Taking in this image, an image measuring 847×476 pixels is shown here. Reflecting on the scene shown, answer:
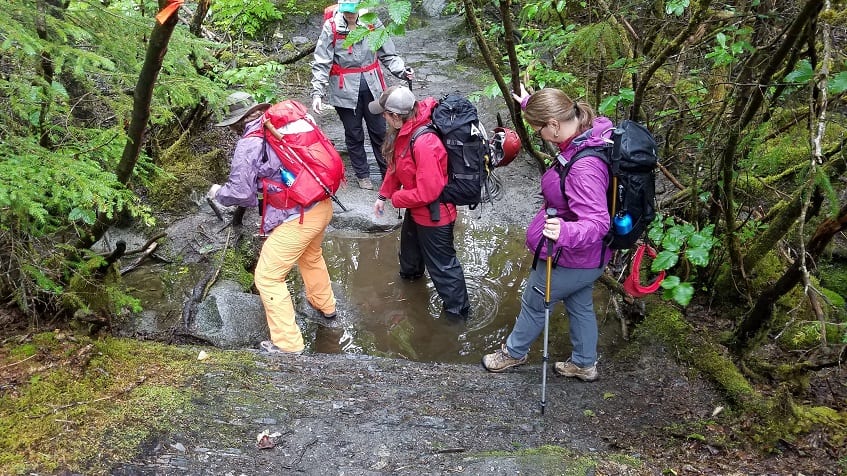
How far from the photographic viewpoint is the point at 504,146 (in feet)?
16.7

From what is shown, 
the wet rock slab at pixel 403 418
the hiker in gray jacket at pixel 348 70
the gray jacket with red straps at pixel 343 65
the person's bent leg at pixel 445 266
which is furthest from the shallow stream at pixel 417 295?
the gray jacket with red straps at pixel 343 65

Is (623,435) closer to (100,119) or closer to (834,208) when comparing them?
(834,208)

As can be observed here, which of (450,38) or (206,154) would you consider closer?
(206,154)

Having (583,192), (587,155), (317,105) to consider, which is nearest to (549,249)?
(583,192)

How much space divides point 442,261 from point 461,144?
49.2 inches

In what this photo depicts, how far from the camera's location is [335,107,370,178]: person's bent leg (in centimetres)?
733

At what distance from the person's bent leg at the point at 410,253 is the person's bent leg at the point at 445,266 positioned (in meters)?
0.36

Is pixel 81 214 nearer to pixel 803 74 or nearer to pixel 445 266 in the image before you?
pixel 445 266

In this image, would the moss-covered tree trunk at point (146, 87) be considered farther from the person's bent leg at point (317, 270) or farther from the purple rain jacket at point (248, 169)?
the person's bent leg at point (317, 270)

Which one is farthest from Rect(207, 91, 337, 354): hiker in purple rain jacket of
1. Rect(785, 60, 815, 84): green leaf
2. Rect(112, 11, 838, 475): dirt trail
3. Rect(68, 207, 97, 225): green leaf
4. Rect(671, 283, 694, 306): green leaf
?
Rect(785, 60, 815, 84): green leaf

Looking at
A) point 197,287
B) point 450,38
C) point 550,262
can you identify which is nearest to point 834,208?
point 550,262

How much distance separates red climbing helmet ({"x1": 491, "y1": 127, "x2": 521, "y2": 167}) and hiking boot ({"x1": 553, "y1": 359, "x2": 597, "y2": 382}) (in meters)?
1.82

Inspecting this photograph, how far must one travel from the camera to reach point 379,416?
3812mm

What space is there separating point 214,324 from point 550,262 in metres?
3.11
